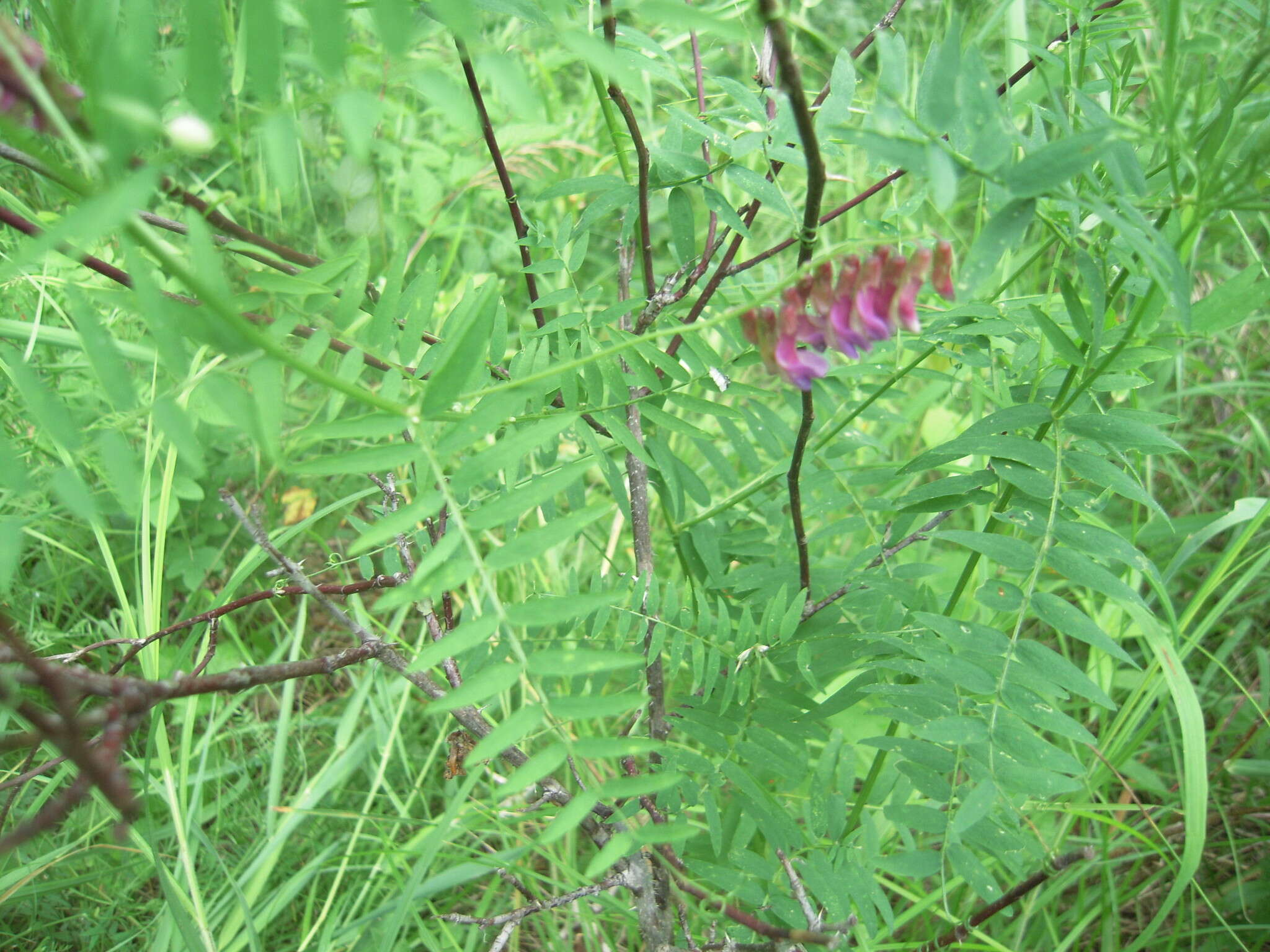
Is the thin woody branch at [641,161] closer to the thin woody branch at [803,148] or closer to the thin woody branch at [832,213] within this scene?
the thin woody branch at [832,213]

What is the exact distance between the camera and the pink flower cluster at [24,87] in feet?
1.89

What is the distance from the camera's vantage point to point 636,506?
123cm

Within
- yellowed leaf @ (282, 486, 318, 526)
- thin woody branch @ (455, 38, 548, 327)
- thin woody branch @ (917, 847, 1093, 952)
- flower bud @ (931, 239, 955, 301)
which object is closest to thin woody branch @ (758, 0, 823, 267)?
flower bud @ (931, 239, 955, 301)

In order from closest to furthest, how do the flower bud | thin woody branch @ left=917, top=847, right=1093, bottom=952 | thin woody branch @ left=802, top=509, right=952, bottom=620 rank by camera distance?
the flower bud
thin woody branch @ left=917, top=847, right=1093, bottom=952
thin woody branch @ left=802, top=509, right=952, bottom=620

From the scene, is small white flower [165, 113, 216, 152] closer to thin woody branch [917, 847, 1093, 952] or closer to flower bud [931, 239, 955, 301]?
flower bud [931, 239, 955, 301]

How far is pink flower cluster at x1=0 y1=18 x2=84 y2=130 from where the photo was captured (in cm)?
58

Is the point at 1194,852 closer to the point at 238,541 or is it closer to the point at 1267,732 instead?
the point at 1267,732

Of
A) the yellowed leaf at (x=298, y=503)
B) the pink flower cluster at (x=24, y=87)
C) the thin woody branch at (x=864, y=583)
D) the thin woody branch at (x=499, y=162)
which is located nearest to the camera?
the pink flower cluster at (x=24, y=87)

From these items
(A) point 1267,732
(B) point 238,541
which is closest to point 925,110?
(A) point 1267,732

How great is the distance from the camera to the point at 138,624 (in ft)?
5.16

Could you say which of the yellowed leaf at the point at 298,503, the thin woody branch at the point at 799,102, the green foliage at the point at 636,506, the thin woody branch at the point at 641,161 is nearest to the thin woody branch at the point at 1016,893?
the green foliage at the point at 636,506

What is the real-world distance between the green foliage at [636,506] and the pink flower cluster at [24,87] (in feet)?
0.09

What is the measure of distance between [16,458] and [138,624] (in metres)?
1.00

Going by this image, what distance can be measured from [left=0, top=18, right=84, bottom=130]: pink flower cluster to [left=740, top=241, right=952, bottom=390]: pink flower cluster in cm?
55
